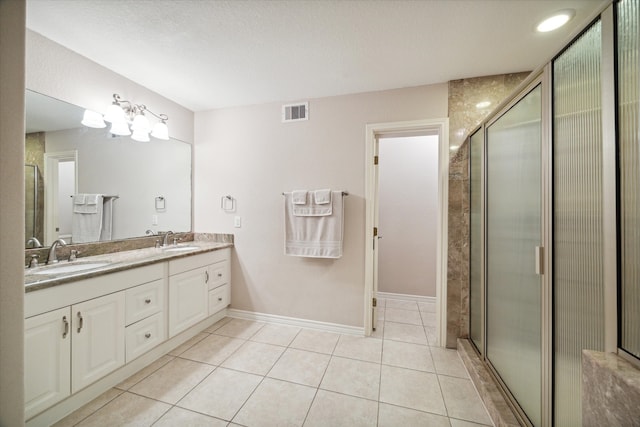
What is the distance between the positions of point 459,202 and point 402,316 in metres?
Answer: 1.49

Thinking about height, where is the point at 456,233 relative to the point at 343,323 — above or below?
above

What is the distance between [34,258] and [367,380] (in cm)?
244

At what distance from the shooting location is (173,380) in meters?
1.66

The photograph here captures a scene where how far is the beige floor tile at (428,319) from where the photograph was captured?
2547 mm

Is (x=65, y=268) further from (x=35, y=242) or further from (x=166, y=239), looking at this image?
(x=166, y=239)

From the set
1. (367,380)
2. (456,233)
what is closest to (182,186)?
(367,380)

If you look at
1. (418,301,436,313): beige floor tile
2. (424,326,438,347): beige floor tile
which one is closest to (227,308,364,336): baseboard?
(424,326,438,347): beige floor tile

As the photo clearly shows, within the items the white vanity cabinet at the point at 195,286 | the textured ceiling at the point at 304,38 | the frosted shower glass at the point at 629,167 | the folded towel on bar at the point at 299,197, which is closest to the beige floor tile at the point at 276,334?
the white vanity cabinet at the point at 195,286

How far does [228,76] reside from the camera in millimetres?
2047

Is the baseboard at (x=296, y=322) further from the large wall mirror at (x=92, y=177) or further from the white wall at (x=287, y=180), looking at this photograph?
the large wall mirror at (x=92, y=177)

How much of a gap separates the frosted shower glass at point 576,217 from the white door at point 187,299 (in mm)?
2438

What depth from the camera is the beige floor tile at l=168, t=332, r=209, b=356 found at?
78.5 inches

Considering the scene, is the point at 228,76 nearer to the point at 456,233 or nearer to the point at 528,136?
the point at 528,136

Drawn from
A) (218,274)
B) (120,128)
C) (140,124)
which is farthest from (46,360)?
(140,124)
